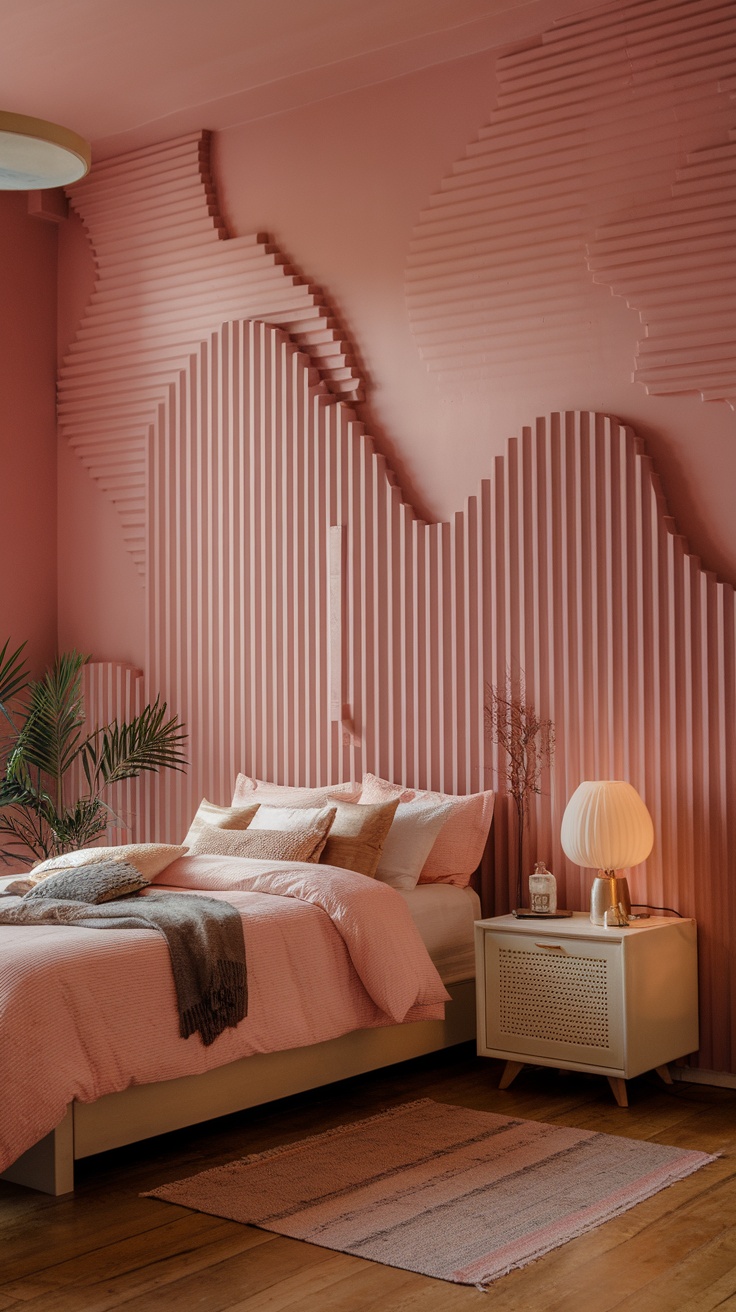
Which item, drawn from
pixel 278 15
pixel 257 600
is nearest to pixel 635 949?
pixel 257 600

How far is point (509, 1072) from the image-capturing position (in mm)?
4223

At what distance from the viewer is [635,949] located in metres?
3.96

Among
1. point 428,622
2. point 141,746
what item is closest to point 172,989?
point 428,622

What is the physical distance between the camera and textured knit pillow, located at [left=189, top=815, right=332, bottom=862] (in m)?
4.36

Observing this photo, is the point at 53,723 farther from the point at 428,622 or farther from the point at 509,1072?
the point at 509,1072

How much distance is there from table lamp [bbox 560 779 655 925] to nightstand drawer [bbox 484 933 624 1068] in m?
0.16

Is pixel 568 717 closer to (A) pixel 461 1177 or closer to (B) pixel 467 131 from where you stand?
(A) pixel 461 1177

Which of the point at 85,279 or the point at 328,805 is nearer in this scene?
the point at 328,805

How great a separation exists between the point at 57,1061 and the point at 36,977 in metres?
0.21

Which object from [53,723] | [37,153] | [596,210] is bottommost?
[53,723]

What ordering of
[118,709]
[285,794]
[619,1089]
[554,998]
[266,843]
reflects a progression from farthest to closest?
[118,709], [285,794], [266,843], [554,998], [619,1089]

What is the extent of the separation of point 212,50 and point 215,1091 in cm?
378

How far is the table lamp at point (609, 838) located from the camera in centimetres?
414

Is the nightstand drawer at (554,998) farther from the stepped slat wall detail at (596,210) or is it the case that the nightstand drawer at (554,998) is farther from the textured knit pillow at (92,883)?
the stepped slat wall detail at (596,210)
